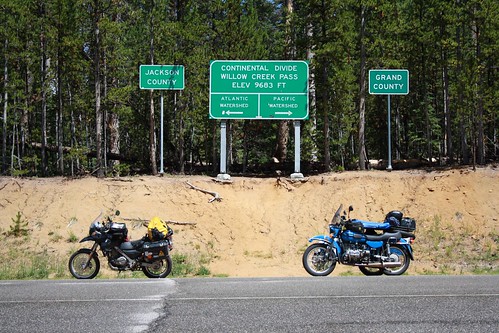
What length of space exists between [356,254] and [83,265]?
20.5 ft

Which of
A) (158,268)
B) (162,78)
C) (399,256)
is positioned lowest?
(158,268)

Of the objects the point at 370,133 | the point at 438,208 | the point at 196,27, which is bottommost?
the point at 438,208

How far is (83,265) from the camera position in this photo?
46.1 feet

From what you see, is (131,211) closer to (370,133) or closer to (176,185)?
(176,185)

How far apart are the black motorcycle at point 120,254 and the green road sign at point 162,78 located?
36.5 ft

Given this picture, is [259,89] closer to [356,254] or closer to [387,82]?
[387,82]

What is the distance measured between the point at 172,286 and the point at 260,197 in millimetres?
12870

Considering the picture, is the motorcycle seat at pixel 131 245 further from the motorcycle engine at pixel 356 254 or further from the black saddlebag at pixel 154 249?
the motorcycle engine at pixel 356 254

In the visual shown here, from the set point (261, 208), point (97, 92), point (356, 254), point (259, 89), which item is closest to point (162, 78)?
point (97, 92)

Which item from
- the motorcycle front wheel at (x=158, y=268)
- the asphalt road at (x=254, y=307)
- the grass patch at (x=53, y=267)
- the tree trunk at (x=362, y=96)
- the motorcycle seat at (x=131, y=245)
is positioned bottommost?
the grass patch at (x=53, y=267)

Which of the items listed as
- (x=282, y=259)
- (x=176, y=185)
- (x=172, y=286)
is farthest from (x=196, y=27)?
(x=172, y=286)

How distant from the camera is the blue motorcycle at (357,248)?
13.7 metres

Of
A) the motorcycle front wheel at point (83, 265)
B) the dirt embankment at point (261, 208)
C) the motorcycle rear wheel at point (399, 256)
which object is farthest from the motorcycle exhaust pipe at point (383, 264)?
the motorcycle front wheel at point (83, 265)

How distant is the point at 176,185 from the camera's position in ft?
77.3
